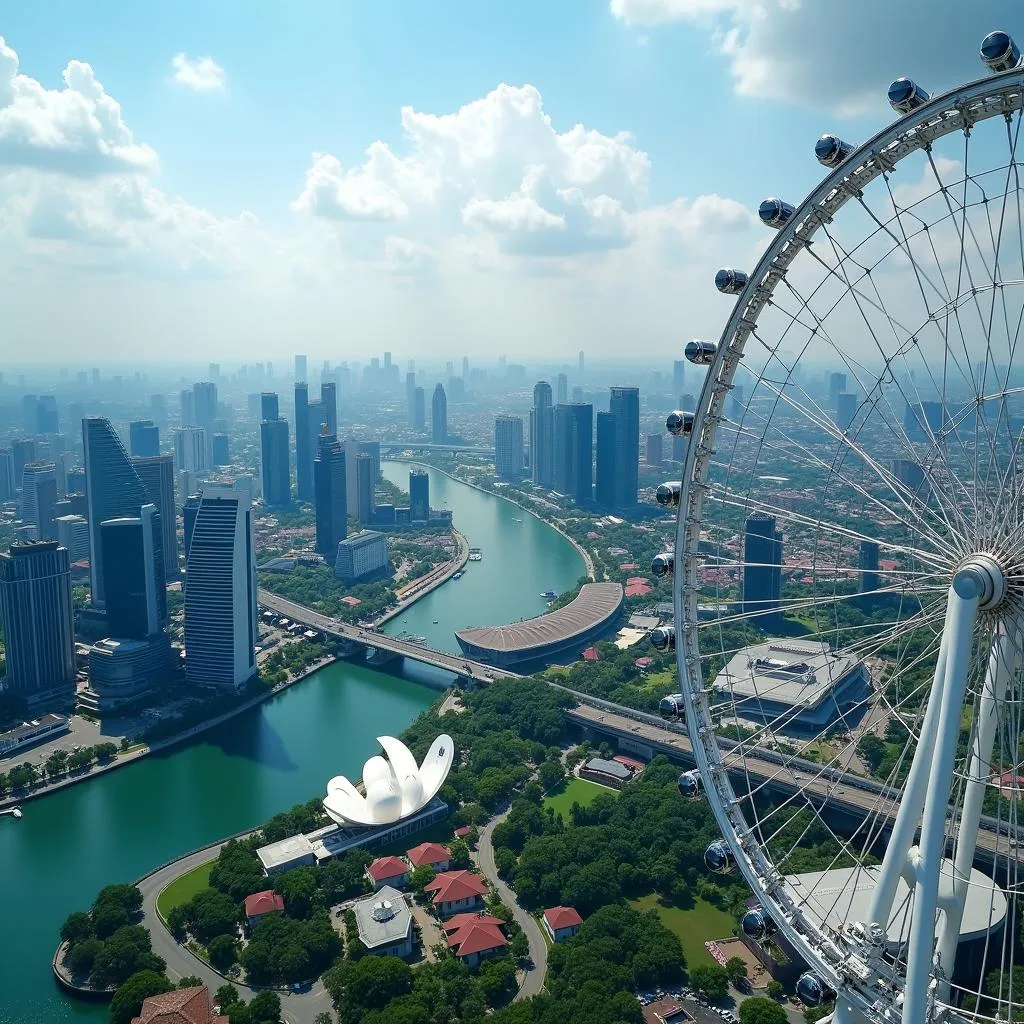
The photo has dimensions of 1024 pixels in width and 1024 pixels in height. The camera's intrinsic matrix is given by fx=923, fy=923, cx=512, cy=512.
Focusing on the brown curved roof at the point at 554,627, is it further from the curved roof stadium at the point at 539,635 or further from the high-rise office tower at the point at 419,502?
the high-rise office tower at the point at 419,502

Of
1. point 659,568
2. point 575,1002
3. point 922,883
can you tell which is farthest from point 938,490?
point 575,1002

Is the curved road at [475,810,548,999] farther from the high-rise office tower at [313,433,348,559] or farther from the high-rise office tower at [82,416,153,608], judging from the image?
the high-rise office tower at [313,433,348,559]

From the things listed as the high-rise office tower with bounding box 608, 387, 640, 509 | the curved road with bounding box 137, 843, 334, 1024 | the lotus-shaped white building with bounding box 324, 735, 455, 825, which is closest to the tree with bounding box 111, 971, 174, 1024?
the curved road with bounding box 137, 843, 334, 1024

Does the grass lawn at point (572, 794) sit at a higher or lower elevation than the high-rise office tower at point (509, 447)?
lower

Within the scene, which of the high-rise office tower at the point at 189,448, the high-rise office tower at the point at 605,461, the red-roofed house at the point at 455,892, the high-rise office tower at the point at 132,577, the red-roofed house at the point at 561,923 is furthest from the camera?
the high-rise office tower at the point at 189,448

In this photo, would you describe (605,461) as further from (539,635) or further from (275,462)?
(539,635)

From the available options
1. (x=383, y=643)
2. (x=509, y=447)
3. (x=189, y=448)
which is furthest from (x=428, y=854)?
(x=189, y=448)

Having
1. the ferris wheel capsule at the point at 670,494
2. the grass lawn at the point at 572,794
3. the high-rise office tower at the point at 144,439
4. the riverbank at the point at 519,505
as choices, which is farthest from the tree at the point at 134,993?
the high-rise office tower at the point at 144,439
